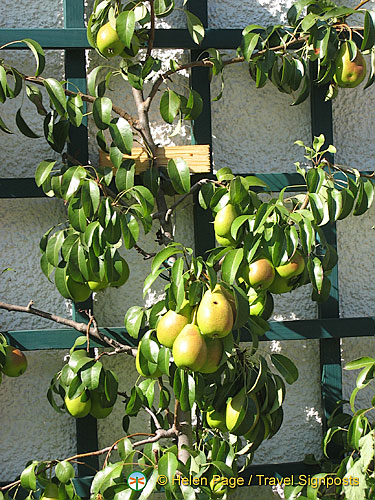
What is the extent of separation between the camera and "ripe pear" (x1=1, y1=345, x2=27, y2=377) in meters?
1.97

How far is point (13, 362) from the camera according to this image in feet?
6.47

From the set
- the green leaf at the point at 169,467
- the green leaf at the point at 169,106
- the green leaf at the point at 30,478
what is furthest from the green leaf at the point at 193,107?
the green leaf at the point at 30,478

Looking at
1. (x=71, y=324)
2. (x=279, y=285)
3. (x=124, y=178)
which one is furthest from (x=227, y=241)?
(x=71, y=324)

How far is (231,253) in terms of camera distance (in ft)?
5.43

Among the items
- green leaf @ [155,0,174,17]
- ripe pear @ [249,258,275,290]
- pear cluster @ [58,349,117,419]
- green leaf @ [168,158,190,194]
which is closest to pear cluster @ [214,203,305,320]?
ripe pear @ [249,258,275,290]

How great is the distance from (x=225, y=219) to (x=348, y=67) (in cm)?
66

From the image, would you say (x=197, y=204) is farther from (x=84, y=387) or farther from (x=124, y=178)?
(x=84, y=387)

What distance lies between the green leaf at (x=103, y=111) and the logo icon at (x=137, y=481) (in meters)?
0.86

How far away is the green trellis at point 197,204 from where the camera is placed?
2145 mm

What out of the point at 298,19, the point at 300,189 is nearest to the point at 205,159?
the point at 300,189

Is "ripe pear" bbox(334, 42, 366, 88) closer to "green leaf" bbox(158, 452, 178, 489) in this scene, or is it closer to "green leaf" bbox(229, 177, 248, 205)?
"green leaf" bbox(229, 177, 248, 205)

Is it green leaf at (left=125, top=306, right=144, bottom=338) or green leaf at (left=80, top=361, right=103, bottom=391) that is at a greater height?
green leaf at (left=125, top=306, right=144, bottom=338)

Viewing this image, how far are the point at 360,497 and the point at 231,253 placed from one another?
2.42ft

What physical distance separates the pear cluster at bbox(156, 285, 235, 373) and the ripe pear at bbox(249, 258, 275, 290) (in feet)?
0.50
